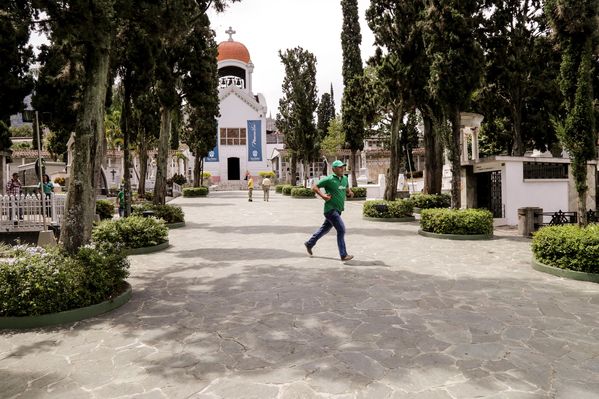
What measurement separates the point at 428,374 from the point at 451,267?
502cm

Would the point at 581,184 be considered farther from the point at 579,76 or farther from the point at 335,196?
the point at 335,196

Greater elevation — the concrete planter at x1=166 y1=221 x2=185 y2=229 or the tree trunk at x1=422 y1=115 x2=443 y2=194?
the tree trunk at x1=422 y1=115 x2=443 y2=194

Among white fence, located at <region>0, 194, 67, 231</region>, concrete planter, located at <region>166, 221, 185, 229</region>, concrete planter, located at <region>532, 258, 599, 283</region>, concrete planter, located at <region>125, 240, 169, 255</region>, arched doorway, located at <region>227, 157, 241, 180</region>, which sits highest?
arched doorway, located at <region>227, 157, 241, 180</region>

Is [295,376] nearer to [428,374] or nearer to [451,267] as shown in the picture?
[428,374]

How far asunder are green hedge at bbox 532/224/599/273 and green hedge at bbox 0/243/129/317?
749 cm

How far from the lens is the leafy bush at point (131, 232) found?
10.4 metres

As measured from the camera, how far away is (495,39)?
22.2 metres

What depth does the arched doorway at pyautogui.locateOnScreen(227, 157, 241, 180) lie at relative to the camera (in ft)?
182

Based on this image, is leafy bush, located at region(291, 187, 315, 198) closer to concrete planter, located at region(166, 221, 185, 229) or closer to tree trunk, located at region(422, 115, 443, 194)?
tree trunk, located at region(422, 115, 443, 194)

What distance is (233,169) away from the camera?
55.7 m

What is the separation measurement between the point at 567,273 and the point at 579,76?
13.9 ft

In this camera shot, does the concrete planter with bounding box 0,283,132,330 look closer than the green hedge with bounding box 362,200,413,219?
Yes

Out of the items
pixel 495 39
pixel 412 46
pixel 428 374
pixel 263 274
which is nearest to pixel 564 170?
pixel 412 46

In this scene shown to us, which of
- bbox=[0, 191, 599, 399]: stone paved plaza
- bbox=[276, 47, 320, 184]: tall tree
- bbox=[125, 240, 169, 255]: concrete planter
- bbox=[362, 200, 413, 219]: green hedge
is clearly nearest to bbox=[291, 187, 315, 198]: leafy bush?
bbox=[276, 47, 320, 184]: tall tree
